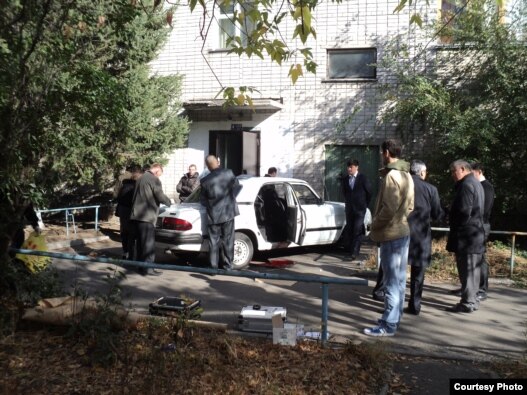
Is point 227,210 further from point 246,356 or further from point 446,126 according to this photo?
point 446,126

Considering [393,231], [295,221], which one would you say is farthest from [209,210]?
[393,231]

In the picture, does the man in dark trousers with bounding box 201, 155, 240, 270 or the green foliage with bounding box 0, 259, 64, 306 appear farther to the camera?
the man in dark trousers with bounding box 201, 155, 240, 270

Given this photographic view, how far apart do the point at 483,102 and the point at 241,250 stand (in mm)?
6640

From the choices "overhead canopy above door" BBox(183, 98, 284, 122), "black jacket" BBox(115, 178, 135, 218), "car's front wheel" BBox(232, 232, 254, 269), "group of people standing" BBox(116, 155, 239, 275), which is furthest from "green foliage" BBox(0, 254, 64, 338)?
"overhead canopy above door" BBox(183, 98, 284, 122)

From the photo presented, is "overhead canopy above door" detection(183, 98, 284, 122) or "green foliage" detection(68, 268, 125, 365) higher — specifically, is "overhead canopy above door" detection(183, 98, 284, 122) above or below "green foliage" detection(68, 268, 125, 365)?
above

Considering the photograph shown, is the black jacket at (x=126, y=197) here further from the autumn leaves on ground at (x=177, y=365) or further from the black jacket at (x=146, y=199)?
the autumn leaves on ground at (x=177, y=365)

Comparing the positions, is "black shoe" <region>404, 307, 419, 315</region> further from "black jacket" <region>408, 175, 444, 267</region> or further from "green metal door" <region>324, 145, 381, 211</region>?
"green metal door" <region>324, 145, 381, 211</region>

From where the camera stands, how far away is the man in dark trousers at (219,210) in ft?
27.6

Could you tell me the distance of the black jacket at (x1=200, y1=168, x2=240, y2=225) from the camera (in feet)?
27.6

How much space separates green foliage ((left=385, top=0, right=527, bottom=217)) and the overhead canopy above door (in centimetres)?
321

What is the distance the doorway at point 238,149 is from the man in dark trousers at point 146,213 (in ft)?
20.5

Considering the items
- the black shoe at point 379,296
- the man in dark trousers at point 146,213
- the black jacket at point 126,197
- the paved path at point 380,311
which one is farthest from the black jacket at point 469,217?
the black jacket at point 126,197

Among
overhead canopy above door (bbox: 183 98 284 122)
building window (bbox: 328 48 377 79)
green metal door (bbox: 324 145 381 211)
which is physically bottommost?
green metal door (bbox: 324 145 381 211)

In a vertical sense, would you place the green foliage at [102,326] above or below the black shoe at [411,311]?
above
